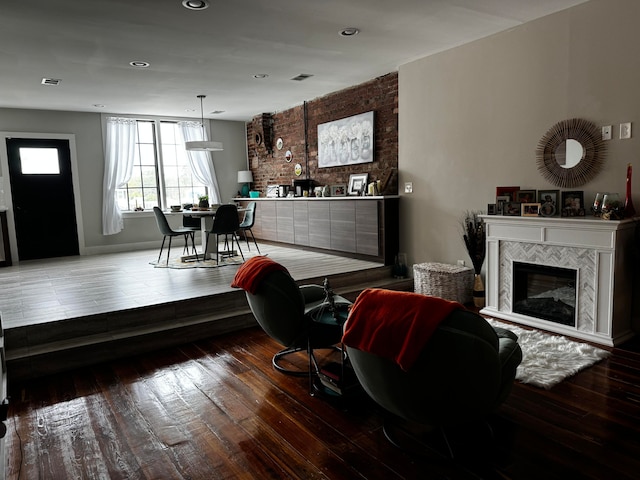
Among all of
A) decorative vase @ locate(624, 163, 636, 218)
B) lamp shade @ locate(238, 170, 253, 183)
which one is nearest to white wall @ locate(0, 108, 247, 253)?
lamp shade @ locate(238, 170, 253, 183)

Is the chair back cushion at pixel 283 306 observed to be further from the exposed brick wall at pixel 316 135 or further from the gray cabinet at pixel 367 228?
the exposed brick wall at pixel 316 135

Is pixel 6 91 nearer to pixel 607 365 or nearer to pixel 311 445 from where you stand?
pixel 311 445

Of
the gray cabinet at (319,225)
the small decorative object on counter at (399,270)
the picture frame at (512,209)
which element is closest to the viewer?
the picture frame at (512,209)

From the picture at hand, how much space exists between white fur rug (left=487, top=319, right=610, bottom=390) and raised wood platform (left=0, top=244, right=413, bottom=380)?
2.12 meters

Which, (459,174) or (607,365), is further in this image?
(459,174)

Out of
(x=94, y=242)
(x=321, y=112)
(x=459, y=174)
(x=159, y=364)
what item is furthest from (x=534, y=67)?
(x=94, y=242)

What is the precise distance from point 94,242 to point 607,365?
803cm

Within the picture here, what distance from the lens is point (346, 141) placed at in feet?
22.5

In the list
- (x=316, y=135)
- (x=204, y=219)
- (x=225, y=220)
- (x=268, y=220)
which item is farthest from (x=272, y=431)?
(x=268, y=220)

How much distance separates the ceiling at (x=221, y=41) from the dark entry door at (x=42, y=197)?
98 centimetres

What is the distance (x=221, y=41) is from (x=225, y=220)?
248cm

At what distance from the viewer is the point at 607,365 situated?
126 inches

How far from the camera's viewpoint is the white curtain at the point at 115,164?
8.01m

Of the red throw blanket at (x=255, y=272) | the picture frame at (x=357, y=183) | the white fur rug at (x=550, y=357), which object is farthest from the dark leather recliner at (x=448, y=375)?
the picture frame at (x=357, y=183)
